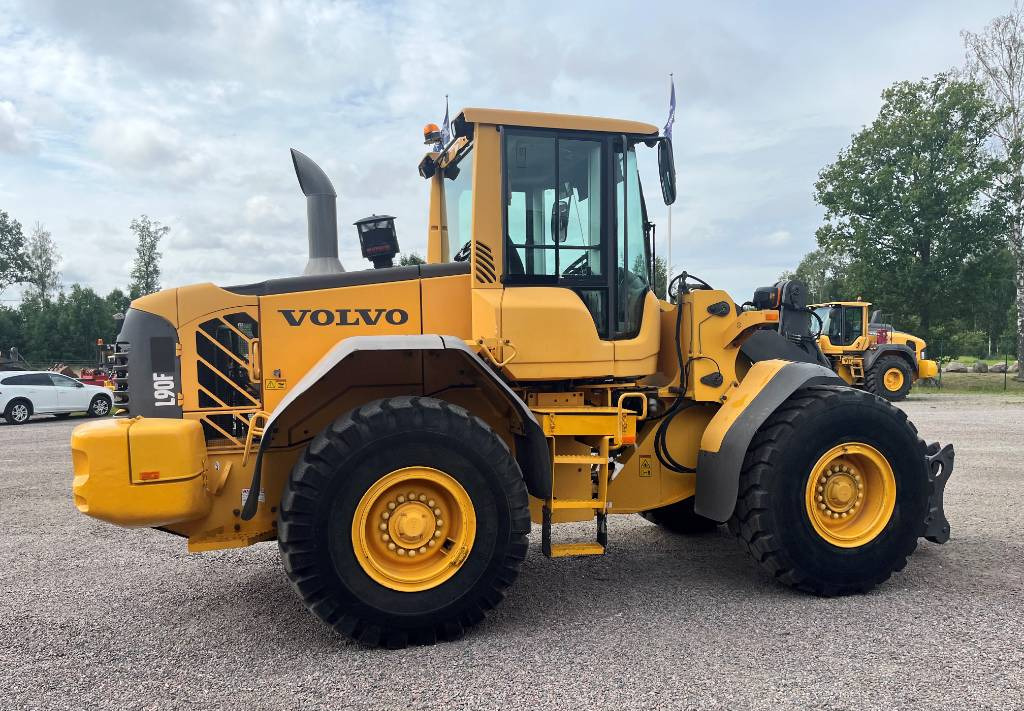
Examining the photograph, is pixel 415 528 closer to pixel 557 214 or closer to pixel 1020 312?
pixel 557 214

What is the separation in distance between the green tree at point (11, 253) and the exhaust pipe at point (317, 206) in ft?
210

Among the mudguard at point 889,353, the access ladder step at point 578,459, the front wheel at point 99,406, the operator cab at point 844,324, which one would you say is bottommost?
the front wheel at point 99,406

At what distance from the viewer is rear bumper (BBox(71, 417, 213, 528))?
3729 millimetres

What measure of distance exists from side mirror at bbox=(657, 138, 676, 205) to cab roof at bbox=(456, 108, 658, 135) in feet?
0.54

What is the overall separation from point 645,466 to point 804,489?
1.01 metres

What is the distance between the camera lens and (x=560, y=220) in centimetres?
462

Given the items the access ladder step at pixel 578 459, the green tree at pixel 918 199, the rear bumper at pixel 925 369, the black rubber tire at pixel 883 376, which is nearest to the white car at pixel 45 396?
the access ladder step at pixel 578 459

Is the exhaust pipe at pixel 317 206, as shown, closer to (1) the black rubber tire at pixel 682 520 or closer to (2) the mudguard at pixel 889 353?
(1) the black rubber tire at pixel 682 520

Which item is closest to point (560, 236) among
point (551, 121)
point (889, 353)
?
point (551, 121)

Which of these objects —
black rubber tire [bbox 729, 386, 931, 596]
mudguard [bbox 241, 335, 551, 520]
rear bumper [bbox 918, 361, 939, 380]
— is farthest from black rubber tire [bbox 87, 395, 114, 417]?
rear bumper [bbox 918, 361, 939, 380]

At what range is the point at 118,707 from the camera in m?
3.29

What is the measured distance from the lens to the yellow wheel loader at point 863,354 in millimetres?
20156

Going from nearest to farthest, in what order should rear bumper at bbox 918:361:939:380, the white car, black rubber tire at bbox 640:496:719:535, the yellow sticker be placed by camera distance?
the yellow sticker < black rubber tire at bbox 640:496:719:535 < the white car < rear bumper at bbox 918:361:939:380

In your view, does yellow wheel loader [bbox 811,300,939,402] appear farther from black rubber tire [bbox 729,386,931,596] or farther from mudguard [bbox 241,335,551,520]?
mudguard [bbox 241,335,551,520]
